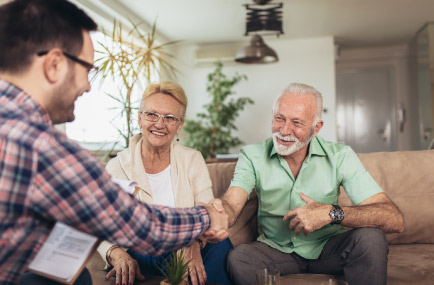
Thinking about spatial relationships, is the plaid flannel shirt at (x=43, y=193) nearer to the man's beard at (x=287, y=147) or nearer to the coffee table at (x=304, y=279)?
the coffee table at (x=304, y=279)

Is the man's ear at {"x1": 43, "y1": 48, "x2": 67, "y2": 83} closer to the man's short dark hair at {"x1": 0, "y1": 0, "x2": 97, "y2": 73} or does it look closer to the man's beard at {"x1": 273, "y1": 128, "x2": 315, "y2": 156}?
the man's short dark hair at {"x1": 0, "y1": 0, "x2": 97, "y2": 73}

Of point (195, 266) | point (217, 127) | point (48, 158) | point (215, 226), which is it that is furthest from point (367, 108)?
point (48, 158)

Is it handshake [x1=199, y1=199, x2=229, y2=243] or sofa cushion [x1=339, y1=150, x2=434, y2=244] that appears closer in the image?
handshake [x1=199, y1=199, x2=229, y2=243]

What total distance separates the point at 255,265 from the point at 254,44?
3370 mm

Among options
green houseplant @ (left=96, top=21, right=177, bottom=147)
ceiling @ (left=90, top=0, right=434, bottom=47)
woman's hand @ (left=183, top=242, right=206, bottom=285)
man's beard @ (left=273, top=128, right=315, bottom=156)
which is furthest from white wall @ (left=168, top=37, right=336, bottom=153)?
woman's hand @ (left=183, top=242, right=206, bottom=285)

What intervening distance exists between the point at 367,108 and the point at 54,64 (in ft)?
25.4

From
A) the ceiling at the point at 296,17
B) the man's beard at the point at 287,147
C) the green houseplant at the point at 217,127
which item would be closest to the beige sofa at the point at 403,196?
the man's beard at the point at 287,147

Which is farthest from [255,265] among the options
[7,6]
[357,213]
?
[7,6]

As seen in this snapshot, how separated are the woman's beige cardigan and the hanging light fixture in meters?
2.63

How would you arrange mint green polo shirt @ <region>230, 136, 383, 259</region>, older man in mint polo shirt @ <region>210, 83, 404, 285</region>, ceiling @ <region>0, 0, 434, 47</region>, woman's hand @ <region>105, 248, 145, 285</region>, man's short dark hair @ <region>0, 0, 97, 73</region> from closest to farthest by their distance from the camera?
man's short dark hair @ <region>0, 0, 97, 73</region>
woman's hand @ <region>105, 248, 145, 285</region>
older man in mint polo shirt @ <region>210, 83, 404, 285</region>
mint green polo shirt @ <region>230, 136, 383, 259</region>
ceiling @ <region>0, 0, 434, 47</region>

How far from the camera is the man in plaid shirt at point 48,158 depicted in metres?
0.85

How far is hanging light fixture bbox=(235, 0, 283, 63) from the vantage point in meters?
4.39

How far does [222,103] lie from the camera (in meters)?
6.62

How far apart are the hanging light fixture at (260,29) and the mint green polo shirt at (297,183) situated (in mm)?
2610
